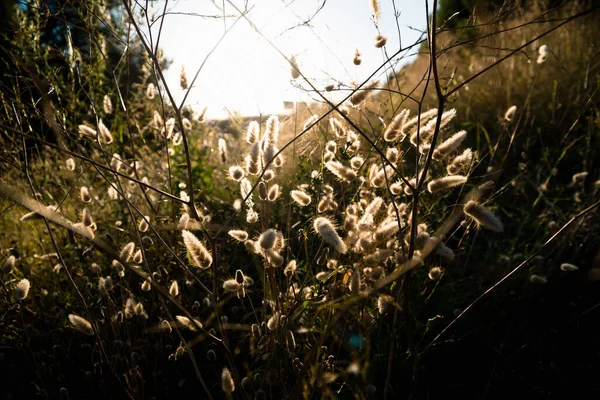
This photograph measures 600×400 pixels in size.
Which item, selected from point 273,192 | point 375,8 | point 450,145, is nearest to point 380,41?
→ point 375,8

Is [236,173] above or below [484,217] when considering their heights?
above

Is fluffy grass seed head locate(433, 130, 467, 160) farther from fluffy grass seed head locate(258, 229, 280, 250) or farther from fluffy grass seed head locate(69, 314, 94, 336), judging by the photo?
fluffy grass seed head locate(69, 314, 94, 336)

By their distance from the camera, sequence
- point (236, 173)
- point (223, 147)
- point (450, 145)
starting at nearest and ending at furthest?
1. point (450, 145)
2. point (236, 173)
3. point (223, 147)

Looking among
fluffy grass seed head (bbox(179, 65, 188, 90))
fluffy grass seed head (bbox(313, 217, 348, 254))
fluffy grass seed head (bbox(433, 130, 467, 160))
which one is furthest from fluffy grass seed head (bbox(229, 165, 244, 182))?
fluffy grass seed head (bbox(433, 130, 467, 160))

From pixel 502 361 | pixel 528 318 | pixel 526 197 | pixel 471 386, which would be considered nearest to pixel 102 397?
pixel 471 386

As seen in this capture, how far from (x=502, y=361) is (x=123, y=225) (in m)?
2.21

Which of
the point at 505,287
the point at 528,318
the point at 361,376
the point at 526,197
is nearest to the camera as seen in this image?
the point at 361,376

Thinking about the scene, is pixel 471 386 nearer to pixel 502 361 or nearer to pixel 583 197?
pixel 502 361

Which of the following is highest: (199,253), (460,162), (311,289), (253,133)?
(253,133)

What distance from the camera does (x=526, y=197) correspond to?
3197 mm

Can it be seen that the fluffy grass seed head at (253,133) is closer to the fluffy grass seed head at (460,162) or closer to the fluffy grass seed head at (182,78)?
the fluffy grass seed head at (182,78)

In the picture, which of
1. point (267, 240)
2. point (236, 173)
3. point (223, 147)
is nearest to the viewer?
point (267, 240)

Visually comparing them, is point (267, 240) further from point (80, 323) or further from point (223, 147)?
point (223, 147)

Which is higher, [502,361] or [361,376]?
[361,376]
